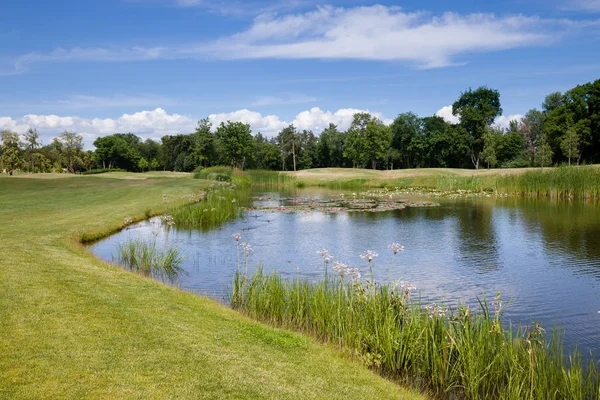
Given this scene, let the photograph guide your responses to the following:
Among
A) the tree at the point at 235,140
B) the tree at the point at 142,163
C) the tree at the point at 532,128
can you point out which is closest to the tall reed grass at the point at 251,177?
the tree at the point at 235,140

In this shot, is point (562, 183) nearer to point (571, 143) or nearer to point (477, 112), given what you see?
point (571, 143)

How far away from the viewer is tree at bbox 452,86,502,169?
82.8 meters

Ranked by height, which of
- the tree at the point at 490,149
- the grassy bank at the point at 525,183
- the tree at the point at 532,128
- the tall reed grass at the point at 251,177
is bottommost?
the grassy bank at the point at 525,183

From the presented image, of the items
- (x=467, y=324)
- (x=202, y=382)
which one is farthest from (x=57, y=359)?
(x=467, y=324)

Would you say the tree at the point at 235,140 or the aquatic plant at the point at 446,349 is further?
the tree at the point at 235,140

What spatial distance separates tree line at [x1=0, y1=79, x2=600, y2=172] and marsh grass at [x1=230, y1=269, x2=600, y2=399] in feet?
200

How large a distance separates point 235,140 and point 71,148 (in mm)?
35644

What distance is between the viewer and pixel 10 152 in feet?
189

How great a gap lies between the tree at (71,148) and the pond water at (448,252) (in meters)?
81.7

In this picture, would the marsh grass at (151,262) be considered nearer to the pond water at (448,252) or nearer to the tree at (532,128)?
the pond water at (448,252)

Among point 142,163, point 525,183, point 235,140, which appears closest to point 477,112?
point 235,140

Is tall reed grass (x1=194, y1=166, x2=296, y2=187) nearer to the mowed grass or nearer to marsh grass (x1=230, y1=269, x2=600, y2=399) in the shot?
the mowed grass

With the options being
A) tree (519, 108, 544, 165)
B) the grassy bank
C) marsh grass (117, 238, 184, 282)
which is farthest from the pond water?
tree (519, 108, 544, 165)

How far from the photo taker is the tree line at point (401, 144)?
7144cm
